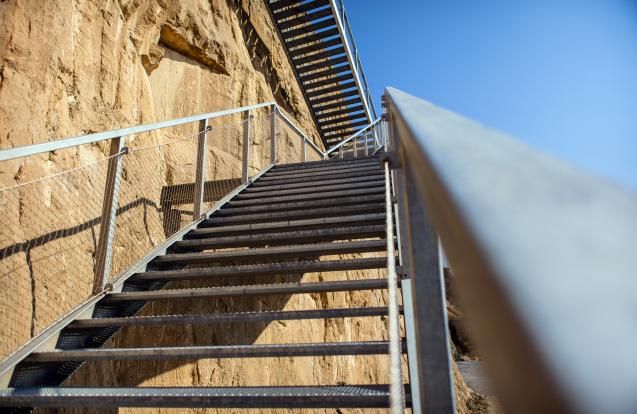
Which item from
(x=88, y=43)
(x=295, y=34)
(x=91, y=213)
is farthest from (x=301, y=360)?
(x=295, y=34)

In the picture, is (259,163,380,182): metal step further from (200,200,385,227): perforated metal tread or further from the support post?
(200,200,385,227): perforated metal tread

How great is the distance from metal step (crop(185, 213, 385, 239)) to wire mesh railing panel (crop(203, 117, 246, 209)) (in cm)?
128

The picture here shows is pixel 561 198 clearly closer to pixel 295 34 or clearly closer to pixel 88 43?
pixel 88 43

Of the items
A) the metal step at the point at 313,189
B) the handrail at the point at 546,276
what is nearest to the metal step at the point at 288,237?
the metal step at the point at 313,189

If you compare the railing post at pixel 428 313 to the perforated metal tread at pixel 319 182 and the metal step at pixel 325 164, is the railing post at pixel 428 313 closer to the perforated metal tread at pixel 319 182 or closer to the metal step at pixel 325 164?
the perforated metal tread at pixel 319 182

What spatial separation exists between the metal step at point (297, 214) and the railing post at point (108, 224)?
1.33 metres

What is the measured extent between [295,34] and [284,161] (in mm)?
6325

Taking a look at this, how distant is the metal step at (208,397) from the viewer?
1770 mm

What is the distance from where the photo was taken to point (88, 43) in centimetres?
420

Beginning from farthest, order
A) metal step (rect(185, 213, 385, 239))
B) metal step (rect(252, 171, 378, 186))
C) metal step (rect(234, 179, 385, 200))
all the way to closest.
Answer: metal step (rect(252, 171, 378, 186)) < metal step (rect(234, 179, 385, 200)) < metal step (rect(185, 213, 385, 239))

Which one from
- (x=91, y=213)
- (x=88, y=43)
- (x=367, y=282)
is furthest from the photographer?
(x=88, y=43)

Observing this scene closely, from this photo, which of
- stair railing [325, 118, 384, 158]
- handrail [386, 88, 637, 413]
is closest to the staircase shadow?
handrail [386, 88, 637, 413]

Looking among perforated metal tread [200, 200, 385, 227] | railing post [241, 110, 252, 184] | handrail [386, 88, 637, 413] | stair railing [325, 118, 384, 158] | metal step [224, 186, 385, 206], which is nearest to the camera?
handrail [386, 88, 637, 413]

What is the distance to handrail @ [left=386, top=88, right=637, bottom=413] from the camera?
0.22 meters
